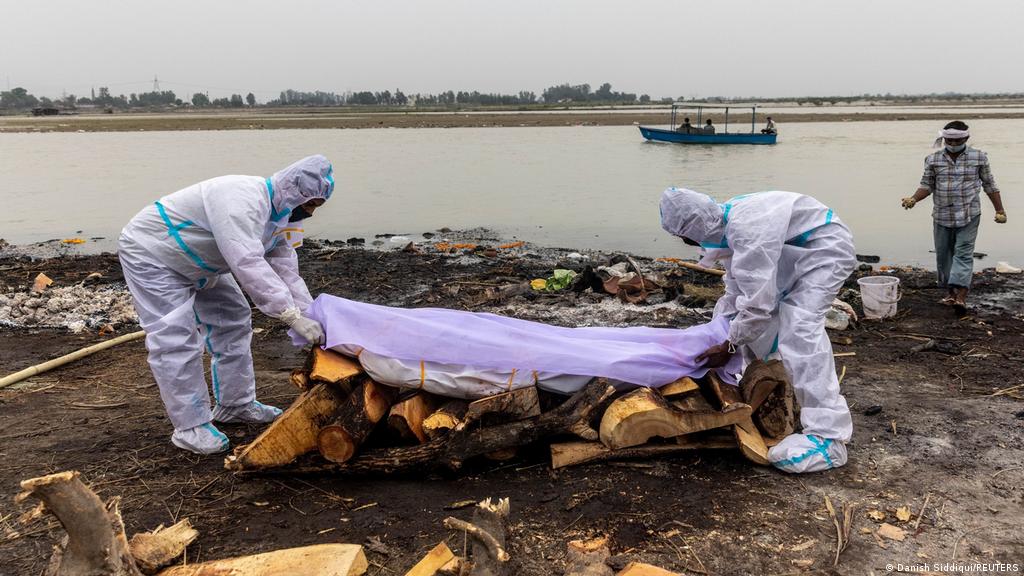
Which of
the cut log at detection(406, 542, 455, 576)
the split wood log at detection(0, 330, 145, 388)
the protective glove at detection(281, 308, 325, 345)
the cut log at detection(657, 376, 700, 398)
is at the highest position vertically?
the protective glove at detection(281, 308, 325, 345)

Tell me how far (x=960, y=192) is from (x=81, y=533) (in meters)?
7.47

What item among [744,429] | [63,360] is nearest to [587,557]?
[744,429]

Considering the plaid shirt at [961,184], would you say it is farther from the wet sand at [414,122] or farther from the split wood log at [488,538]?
the wet sand at [414,122]

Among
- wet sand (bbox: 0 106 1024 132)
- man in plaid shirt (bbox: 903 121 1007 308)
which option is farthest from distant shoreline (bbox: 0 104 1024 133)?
man in plaid shirt (bbox: 903 121 1007 308)

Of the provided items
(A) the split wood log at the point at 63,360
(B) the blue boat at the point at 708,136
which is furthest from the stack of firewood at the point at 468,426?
(B) the blue boat at the point at 708,136

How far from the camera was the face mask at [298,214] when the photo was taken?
13.4ft

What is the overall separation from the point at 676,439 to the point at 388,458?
4.76 ft

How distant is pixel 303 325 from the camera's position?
3.57 metres

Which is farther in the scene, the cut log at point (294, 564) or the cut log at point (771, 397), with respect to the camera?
the cut log at point (771, 397)

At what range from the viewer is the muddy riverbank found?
296cm

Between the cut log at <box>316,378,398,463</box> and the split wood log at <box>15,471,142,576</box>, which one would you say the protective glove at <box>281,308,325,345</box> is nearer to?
the cut log at <box>316,378,398,463</box>

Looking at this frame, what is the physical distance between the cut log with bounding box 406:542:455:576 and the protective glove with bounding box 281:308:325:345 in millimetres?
1355

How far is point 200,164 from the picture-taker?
23.5 meters

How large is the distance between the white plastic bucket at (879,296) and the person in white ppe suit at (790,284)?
3174 millimetres
